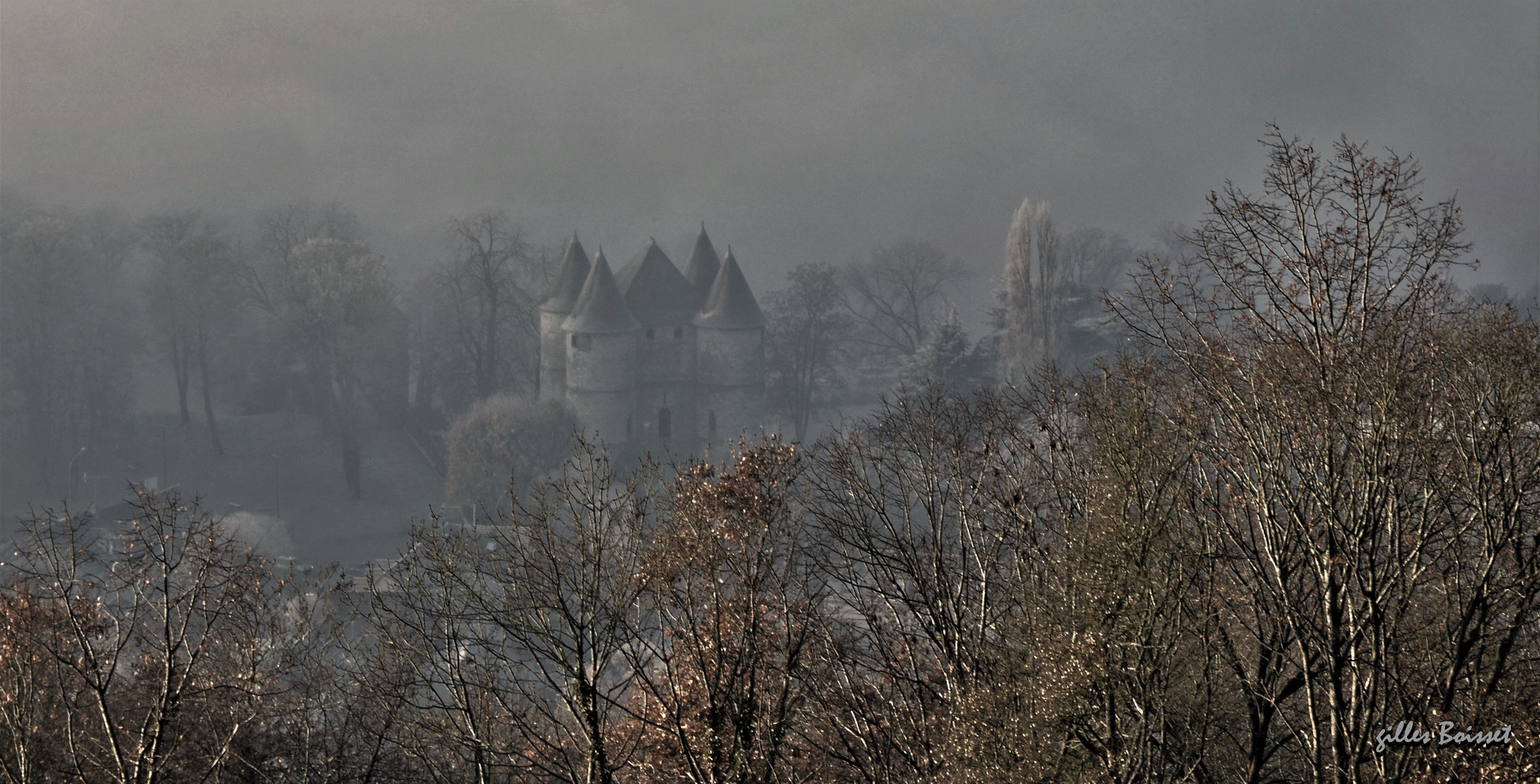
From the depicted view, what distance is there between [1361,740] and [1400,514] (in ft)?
6.15

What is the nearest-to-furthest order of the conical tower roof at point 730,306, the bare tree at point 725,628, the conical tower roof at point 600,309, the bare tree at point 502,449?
the bare tree at point 725,628
the bare tree at point 502,449
the conical tower roof at point 600,309
the conical tower roof at point 730,306

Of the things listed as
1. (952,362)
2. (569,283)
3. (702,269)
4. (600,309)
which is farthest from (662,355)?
(952,362)

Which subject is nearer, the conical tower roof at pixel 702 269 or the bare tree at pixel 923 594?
the bare tree at pixel 923 594

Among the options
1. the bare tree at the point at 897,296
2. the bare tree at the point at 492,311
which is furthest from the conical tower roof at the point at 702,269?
the bare tree at the point at 897,296

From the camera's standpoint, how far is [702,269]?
194 ft

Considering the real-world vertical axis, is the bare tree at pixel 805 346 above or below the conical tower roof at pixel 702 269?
below

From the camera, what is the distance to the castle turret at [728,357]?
55.7 meters

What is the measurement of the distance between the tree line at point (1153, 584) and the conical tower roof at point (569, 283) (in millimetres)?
43279

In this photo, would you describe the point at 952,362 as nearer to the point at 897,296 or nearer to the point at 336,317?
the point at 897,296

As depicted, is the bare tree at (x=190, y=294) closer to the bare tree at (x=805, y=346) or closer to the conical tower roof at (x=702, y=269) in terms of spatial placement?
the conical tower roof at (x=702, y=269)

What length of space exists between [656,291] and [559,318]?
4338 millimetres

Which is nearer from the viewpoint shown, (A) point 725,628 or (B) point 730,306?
(A) point 725,628

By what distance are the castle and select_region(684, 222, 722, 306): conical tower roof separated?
287 millimetres
